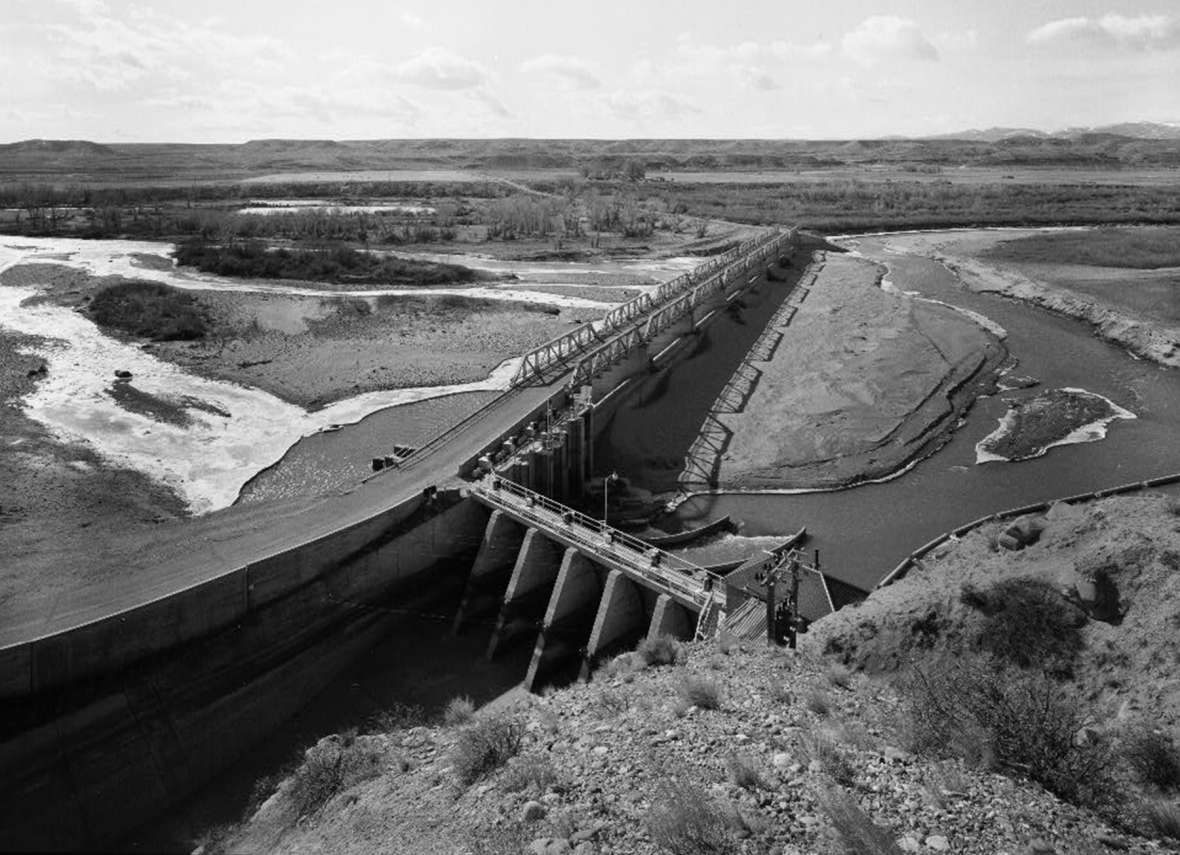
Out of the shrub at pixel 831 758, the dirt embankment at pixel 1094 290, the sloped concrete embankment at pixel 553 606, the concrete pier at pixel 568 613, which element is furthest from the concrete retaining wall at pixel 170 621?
the dirt embankment at pixel 1094 290

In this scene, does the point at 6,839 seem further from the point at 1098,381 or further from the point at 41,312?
the point at 41,312

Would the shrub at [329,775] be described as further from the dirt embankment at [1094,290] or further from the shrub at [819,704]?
the dirt embankment at [1094,290]

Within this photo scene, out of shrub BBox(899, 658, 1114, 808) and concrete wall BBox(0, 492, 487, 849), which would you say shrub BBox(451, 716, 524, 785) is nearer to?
shrub BBox(899, 658, 1114, 808)

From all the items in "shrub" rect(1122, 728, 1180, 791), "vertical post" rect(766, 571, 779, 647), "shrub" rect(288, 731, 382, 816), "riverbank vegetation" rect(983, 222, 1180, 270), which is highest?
"riverbank vegetation" rect(983, 222, 1180, 270)

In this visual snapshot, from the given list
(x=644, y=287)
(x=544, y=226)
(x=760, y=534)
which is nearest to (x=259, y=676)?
(x=760, y=534)

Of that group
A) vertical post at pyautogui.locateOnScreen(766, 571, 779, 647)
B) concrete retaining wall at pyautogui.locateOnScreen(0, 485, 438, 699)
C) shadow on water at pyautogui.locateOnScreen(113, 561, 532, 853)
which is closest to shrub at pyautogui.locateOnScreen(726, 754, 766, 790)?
vertical post at pyautogui.locateOnScreen(766, 571, 779, 647)

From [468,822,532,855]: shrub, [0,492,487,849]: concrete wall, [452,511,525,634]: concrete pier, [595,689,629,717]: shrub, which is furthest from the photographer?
[452,511,525,634]: concrete pier

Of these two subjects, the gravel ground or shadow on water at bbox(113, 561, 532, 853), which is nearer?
the gravel ground
